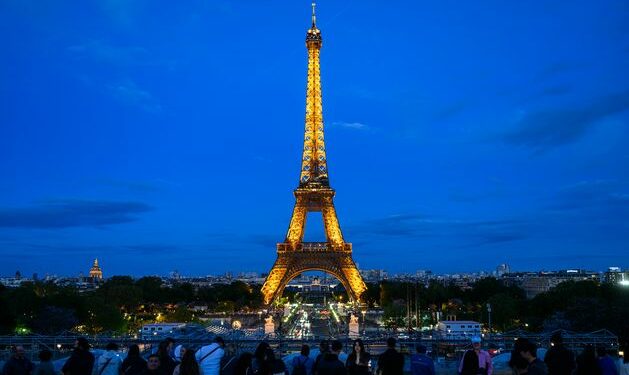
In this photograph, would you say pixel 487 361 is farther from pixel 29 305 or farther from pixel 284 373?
pixel 29 305

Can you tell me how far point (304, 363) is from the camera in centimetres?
953

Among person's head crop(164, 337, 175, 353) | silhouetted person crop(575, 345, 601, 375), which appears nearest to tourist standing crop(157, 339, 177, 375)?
person's head crop(164, 337, 175, 353)

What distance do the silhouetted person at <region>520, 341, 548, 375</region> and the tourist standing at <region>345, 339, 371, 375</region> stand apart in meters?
2.07

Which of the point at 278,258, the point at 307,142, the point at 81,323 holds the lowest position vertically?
the point at 81,323

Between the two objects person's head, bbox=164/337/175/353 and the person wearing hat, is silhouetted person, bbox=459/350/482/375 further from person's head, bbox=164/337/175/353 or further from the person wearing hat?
person's head, bbox=164/337/175/353

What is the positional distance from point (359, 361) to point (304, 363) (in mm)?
908

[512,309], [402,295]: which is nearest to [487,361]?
[512,309]

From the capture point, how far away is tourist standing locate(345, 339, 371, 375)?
28.0ft

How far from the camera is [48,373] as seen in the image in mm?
8555

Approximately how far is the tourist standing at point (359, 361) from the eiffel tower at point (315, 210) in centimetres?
5169

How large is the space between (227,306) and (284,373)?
74.9m

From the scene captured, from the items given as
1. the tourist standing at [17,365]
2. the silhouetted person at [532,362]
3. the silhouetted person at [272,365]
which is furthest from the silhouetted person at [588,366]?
the tourist standing at [17,365]

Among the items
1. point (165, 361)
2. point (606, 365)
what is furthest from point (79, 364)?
point (606, 365)

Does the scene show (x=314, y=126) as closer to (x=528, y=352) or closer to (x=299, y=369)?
(x=299, y=369)
